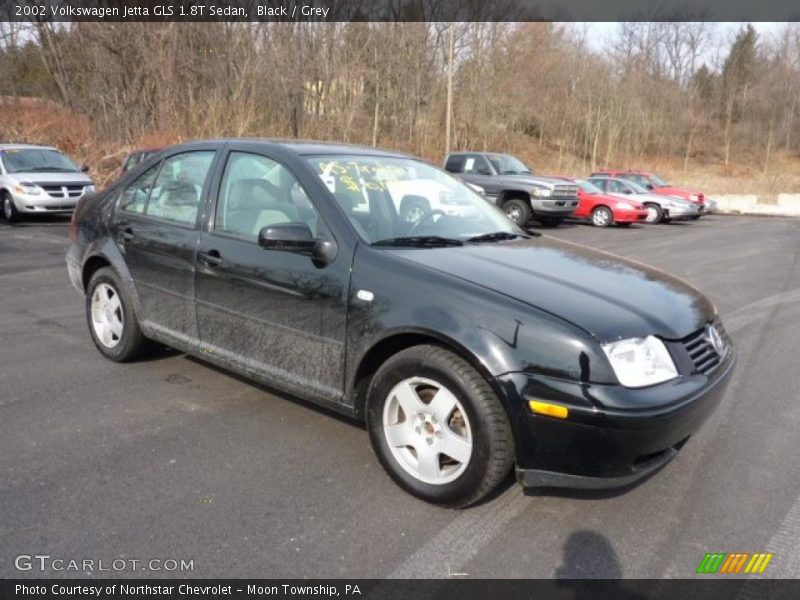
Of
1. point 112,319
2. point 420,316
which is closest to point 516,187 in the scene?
point 112,319

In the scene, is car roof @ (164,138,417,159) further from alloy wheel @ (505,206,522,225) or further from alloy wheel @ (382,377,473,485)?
alloy wheel @ (505,206,522,225)

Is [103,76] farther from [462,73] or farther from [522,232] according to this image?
[522,232]

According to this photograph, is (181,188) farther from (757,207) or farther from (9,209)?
(757,207)

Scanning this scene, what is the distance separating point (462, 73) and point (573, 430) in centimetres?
3623

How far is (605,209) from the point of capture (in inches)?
749

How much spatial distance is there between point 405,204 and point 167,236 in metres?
1.59

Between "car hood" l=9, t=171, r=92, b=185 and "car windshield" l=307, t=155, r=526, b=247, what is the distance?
12203mm

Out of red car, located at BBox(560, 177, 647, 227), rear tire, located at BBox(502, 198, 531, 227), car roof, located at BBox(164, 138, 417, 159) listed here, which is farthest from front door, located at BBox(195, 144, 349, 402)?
red car, located at BBox(560, 177, 647, 227)

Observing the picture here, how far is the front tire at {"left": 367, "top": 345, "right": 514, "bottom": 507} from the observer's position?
266 cm

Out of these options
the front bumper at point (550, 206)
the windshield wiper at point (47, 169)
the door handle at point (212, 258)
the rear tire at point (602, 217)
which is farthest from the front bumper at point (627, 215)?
the door handle at point (212, 258)

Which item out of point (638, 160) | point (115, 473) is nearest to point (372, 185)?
point (115, 473)

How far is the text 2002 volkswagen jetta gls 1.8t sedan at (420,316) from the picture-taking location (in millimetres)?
2561

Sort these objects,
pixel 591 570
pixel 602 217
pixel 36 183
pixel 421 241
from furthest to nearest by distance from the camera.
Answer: pixel 602 217 < pixel 36 183 < pixel 421 241 < pixel 591 570

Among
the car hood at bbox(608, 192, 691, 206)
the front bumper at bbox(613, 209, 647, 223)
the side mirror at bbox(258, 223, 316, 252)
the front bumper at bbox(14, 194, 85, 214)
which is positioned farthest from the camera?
the car hood at bbox(608, 192, 691, 206)
